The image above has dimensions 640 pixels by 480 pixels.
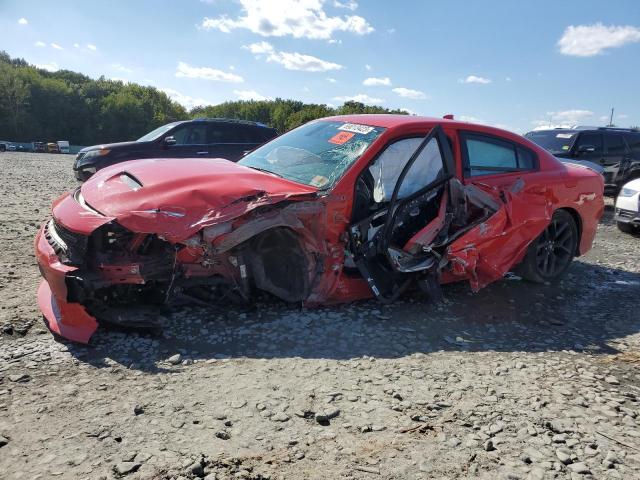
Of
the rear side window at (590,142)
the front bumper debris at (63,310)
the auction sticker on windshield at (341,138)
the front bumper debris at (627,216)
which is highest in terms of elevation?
the rear side window at (590,142)

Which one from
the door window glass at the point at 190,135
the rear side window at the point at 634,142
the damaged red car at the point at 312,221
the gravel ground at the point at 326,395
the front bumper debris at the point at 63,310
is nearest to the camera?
the gravel ground at the point at 326,395

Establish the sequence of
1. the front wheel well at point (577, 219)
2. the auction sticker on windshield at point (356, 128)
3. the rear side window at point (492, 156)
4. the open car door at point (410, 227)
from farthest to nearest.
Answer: the front wheel well at point (577, 219), the rear side window at point (492, 156), the auction sticker on windshield at point (356, 128), the open car door at point (410, 227)

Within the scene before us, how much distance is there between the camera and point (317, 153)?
14.2 ft

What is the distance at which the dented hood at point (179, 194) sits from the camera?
3279 millimetres

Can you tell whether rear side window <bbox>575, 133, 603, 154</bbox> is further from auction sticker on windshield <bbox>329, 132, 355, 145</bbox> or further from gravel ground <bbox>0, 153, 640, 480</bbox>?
auction sticker on windshield <bbox>329, 132, 355, 145</bbox>

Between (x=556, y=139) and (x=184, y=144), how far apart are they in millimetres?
8520

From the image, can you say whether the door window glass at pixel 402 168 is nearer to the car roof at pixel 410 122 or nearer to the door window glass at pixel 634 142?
the car roof at pixel 410 122

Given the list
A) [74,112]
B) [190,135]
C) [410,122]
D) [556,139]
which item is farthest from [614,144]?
[74,112]

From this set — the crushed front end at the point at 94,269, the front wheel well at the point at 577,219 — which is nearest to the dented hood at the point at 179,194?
the crushed front end at the point at 94,269

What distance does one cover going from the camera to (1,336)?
11.2ft

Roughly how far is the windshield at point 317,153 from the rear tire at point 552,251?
2262 millimetres

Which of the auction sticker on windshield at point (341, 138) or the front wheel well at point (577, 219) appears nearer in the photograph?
the auction sticker on windshield at point (341, 138)

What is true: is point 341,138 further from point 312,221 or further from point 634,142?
point 634,142

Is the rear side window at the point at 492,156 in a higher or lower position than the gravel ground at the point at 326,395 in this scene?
higher
